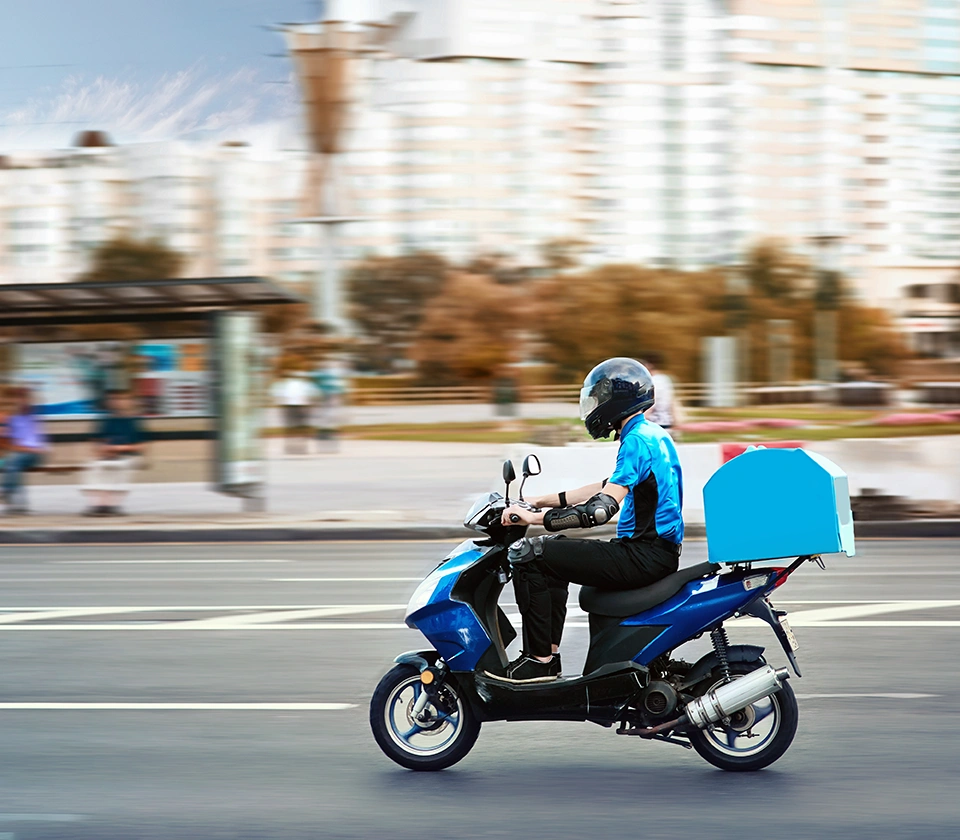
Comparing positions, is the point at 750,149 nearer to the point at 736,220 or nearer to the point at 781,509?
the point at 736,220

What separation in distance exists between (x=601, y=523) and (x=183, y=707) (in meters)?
2.47

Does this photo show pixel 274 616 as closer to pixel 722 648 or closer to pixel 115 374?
pixel 722 648

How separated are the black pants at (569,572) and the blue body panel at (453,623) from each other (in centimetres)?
17

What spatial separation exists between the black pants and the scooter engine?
361 mm

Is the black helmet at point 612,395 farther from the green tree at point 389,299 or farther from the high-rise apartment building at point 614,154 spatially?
the high-rise apartment building at point 614,154

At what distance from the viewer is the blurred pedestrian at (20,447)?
664 inches

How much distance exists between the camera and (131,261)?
89.3 meters

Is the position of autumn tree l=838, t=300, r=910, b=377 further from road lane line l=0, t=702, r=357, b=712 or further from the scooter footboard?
the scooter footboard

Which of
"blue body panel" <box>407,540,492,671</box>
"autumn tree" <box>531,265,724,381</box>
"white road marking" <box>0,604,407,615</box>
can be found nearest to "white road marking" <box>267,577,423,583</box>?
"white road marking" <box>0,604,407,615</box>

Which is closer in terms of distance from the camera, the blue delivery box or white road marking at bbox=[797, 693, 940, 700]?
the blue delivery box

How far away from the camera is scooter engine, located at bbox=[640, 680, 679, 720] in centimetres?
509

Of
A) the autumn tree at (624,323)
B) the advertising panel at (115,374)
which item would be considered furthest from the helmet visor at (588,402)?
the autumn tree at (624,323)

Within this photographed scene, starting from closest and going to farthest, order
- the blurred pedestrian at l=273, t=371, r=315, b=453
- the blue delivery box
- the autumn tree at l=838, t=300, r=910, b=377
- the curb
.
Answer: the blue delivery box, the curb, the blurred pedestrian at l=273, t=371, r=315, b=453, the autumn tree at l=838, t=300, r=910, b=377

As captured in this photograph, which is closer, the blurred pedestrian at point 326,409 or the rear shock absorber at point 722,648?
the rear shock absorber at point 722,648
